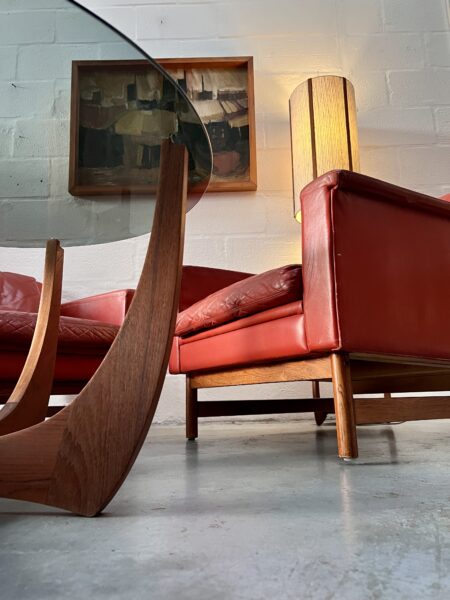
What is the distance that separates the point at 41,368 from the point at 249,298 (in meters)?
0.58

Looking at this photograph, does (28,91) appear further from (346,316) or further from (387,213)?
(387,213)

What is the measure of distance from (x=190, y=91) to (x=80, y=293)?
1.30 metres

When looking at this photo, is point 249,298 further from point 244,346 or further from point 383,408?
point 383,408

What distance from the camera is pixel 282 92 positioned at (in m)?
2.74

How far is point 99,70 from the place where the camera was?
62 cm

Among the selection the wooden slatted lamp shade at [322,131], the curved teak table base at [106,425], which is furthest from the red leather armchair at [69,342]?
the wooden slatted lamp shade at [322,131]

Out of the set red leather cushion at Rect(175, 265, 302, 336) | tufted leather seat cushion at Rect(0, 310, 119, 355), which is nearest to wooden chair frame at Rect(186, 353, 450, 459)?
red leather cushion at Rect(175, 265, 302, 336)

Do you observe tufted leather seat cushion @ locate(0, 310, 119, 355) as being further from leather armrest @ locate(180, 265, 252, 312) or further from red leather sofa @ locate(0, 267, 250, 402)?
leather armrest @ locate(180, 265, 252, 312)

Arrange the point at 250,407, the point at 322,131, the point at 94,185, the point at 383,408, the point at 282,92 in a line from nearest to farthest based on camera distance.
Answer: the point at 94,185 → the point at 383,408 → the point at 250,407 → the point at 322,131 → the point at 282,92

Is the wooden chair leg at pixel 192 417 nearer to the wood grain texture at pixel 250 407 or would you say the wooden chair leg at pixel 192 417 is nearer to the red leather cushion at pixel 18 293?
the wood grain texture at pixel 250 407

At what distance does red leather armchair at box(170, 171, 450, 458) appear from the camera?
1051 mm

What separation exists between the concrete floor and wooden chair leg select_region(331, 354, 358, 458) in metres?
0.09

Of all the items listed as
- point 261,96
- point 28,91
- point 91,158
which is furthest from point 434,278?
point 261,96

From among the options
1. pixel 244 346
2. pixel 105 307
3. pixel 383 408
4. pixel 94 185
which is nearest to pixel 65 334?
pixel 105 307
